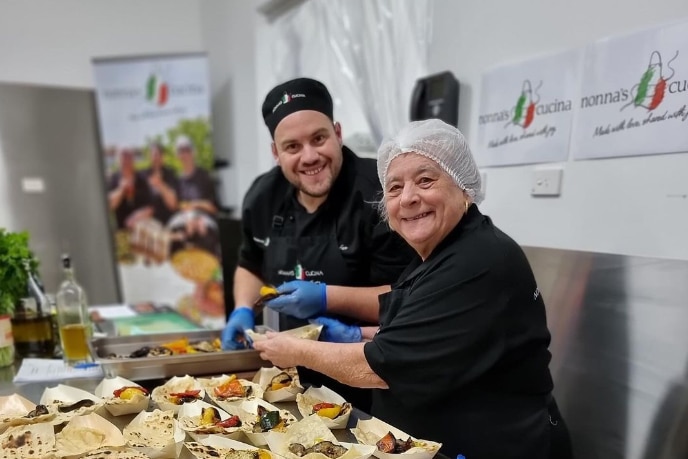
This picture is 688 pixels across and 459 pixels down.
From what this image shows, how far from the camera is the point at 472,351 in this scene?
0.93 meters

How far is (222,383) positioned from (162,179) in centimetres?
242

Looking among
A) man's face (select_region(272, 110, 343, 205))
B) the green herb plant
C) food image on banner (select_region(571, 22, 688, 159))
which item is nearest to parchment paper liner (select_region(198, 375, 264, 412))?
man's face (select_region(272, 110, 343, 205))

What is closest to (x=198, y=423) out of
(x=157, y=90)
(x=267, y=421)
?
(x=267, y=421)

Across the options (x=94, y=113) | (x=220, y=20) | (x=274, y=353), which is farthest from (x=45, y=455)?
(x=220, y=20)

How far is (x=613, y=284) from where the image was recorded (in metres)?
1.25

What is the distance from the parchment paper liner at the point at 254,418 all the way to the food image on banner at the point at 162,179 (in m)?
2.20

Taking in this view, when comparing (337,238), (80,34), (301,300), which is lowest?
(301,300)

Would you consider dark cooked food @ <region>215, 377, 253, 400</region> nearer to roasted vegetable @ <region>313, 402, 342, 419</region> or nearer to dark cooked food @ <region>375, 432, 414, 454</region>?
roasted vegetable @ <region>313, 402, 342, 419</region>

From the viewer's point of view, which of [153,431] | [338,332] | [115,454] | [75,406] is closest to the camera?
[115,454]

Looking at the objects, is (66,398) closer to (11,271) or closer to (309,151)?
(11,271)

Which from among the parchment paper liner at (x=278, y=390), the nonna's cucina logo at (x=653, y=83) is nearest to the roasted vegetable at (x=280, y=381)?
the parchment paper liner at (x=278, y=390)

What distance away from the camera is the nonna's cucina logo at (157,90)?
Answer: 10.5 feet

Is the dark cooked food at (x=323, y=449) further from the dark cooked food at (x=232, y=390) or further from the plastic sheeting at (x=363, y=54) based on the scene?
the plastic sheeting at (x=363, y=54)

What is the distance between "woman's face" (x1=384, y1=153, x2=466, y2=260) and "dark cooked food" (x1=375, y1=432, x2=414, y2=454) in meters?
0.40
